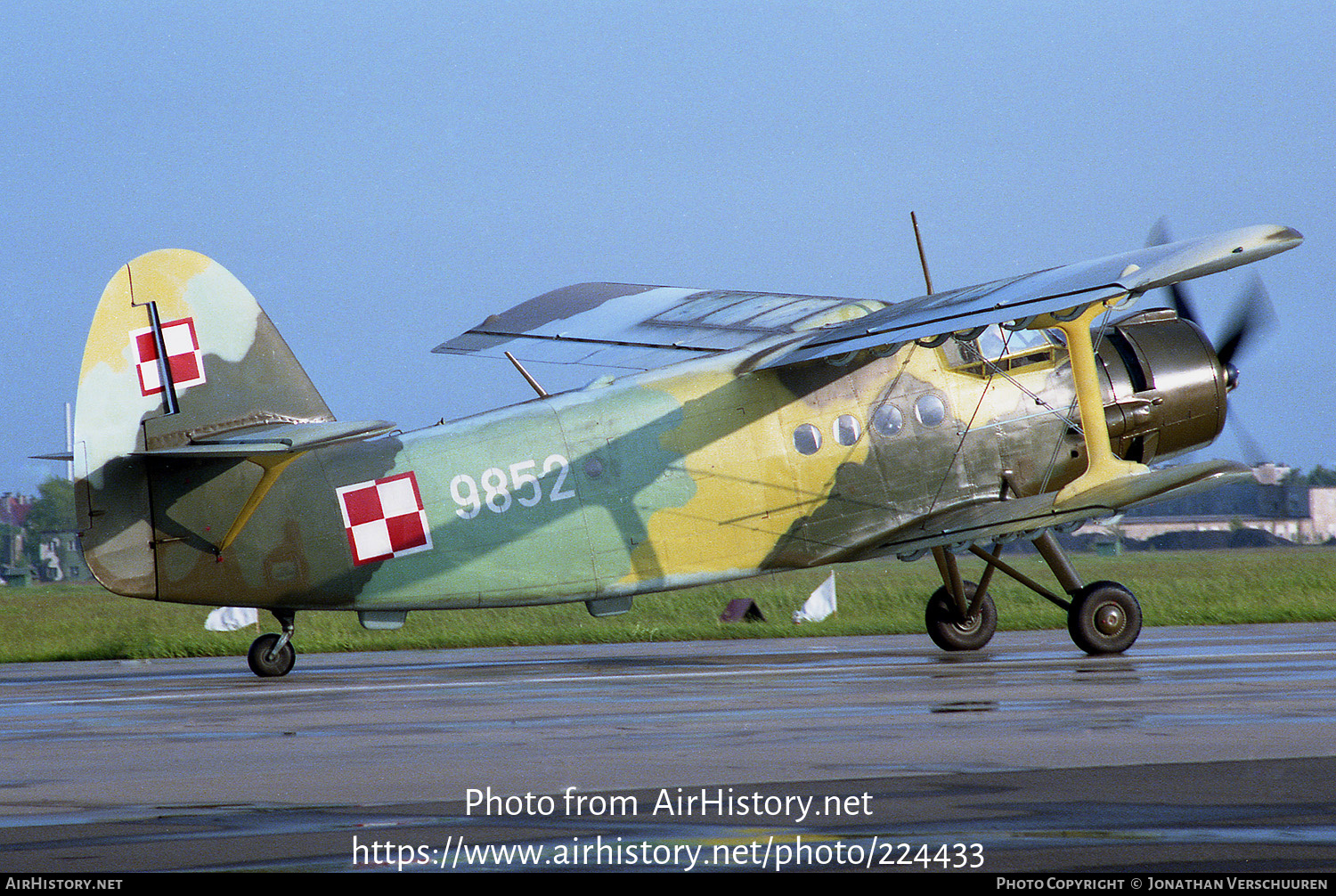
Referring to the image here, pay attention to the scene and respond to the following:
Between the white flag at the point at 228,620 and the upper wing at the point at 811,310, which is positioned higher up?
the upper wing at the point at 811,310

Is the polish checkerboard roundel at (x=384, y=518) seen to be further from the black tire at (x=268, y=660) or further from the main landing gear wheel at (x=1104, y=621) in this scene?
the main landing gear wheel at (x=1104, y=621)

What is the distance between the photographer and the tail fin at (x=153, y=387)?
44.4 ft

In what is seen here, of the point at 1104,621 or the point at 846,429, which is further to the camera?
the point at 846,429

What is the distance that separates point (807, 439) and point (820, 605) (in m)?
10.3

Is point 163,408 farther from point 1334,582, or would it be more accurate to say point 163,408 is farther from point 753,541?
point 1334,582

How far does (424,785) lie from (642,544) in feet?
26.6

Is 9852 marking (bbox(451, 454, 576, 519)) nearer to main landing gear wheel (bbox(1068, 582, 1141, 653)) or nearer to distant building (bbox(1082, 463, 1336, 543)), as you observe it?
main landing gear wheel (bbox(1068, 582, 1141, 653))

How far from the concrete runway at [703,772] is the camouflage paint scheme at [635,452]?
1.36 meters

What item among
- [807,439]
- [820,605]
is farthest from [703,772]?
[820,605]

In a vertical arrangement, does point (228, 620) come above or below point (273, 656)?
below

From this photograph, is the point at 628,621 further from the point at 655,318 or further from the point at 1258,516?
the point at 1258,516

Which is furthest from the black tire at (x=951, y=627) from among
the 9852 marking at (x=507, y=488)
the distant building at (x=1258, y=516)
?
the distant building at (x=1258, y=516)

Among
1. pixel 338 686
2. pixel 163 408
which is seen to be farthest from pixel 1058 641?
pixel 163 408

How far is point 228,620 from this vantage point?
81.5 ft
